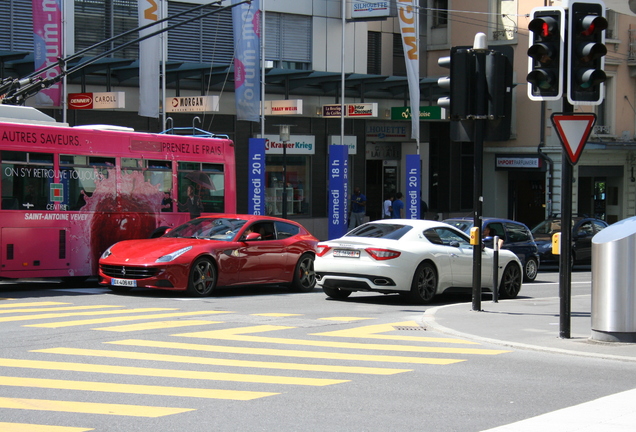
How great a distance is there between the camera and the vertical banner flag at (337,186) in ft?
97.1

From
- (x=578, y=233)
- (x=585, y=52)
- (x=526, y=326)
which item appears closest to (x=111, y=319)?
(x=526, y=326)

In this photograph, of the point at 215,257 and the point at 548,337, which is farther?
the point at 215,257

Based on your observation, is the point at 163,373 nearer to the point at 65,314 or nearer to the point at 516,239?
the point at 65,314

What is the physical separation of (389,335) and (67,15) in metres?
18.7

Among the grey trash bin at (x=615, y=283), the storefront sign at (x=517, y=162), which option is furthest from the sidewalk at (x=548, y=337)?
the storefront sign at (x=517, y=162)

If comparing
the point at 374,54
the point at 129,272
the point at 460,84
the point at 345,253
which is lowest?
the point at 129,272

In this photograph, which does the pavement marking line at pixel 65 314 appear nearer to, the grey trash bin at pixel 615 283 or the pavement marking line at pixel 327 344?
the pavement marking line at pixel 327 344

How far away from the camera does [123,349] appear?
987 cm

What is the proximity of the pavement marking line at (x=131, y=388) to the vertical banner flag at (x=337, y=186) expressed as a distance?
22002 millimetres

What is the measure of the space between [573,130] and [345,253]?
18.5 ft

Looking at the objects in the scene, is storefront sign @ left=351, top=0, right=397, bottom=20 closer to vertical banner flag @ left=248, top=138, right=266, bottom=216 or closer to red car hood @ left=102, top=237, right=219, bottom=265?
vertical banner flag @ left=248, top=138, right=266, bottom=216

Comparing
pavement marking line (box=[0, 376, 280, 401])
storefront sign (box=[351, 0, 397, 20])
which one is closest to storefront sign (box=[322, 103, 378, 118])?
storefront sign (box=[351, 0, 397, 20])

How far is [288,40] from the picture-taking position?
3212 centimetres

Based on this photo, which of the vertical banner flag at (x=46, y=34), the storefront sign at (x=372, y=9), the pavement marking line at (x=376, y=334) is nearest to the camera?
the pavement marking line at (x=376, y=334)
